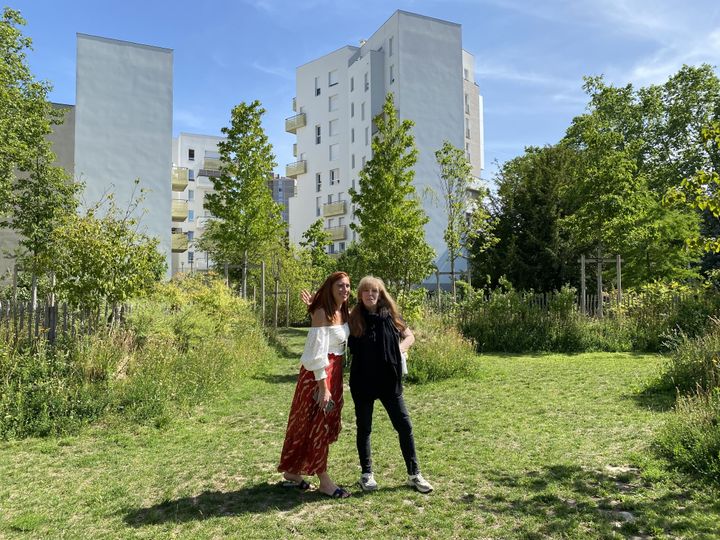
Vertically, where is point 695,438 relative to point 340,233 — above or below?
below

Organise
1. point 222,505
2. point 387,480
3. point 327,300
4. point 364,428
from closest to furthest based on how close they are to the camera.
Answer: point 222,505 < point 327,300 < point 364,428 < point 387,480

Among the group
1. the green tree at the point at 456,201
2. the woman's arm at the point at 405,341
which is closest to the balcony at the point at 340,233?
the green tree at the point at 456,201

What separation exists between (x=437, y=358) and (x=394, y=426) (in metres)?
6.31

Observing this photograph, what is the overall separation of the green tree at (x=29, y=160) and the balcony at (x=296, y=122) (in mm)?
34340

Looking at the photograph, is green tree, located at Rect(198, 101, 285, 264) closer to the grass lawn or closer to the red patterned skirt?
the grass lawn

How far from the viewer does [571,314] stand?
16.6 metres

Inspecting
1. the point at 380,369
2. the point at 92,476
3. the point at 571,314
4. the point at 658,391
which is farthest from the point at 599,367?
the point at 92,476

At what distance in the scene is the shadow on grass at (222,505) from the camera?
468 cm

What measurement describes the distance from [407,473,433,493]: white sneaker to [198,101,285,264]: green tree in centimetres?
1594

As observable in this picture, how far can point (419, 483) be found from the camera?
5.11 meters


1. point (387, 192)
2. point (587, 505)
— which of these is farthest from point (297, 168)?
point (587, 505)

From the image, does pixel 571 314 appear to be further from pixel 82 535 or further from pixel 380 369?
pixel 82 535

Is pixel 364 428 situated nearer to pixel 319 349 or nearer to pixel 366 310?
pixel 319 349

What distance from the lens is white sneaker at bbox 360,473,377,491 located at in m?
5.14
